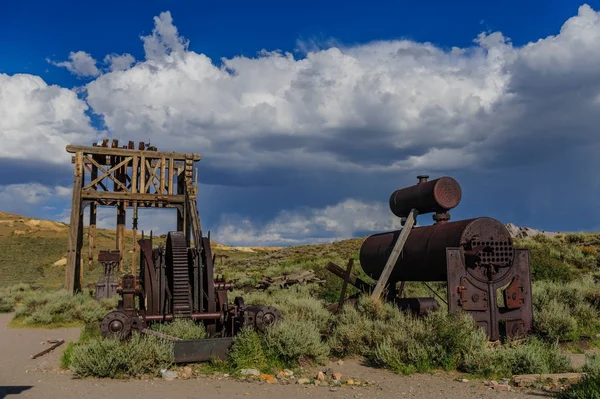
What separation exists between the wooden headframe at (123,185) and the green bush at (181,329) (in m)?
9.50

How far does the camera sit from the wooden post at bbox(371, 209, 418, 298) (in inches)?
474

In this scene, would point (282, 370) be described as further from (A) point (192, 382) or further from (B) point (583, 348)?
(B) point (583, 348)

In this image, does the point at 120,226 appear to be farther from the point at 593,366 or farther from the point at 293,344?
the point at 593,366

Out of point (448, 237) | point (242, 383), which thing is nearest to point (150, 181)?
point (448, 237)

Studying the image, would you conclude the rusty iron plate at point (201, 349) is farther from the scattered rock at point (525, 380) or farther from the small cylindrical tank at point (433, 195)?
the small cylindrical tank at point (433, 195)

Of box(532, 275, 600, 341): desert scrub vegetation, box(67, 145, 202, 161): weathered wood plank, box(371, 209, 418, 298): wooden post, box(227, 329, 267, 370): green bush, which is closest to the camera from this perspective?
box(227, 329, 267, 370): green bush

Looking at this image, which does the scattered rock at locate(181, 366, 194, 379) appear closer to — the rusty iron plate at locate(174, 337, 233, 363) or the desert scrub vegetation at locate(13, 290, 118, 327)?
the rusty iron plate at locate(174, 337, 233, 363)

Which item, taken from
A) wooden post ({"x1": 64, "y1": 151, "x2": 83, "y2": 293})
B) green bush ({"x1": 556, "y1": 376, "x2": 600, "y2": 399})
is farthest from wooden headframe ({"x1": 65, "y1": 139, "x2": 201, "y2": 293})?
green bush ({"x1": 556, "y1": 376, "x2": 600, "y2": 399})

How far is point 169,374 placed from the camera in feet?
25.7

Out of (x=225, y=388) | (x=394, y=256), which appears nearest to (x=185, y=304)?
(x=225, y=388)

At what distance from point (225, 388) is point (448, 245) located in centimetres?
534

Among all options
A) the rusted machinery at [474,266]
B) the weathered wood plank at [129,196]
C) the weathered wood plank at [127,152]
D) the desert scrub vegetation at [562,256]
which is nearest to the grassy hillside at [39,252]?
the weathered wood plank at [129,196]

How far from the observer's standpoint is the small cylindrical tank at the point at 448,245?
10469 millimetres

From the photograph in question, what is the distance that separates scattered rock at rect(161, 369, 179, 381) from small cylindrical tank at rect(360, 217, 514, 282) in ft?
18.0
